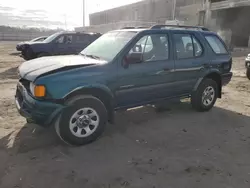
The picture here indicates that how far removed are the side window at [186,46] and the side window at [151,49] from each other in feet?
0.95

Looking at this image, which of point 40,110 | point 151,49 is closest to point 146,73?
point 151,49

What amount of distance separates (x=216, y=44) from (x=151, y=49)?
6.67ft

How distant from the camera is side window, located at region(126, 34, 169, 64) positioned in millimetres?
4327

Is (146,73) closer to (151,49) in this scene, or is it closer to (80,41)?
(151,49)

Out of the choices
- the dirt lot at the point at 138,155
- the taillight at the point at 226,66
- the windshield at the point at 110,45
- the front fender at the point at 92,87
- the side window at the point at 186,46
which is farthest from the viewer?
the taillight at the point at 226,66

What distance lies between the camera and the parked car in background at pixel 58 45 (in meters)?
11.8

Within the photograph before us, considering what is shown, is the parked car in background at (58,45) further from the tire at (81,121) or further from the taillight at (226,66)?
the tire at (81,121)

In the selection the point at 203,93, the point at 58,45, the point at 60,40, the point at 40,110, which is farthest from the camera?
the point at 60,40

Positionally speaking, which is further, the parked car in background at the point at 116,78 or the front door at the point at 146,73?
the front door at the point at 146,73

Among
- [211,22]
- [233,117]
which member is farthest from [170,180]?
[211,22]

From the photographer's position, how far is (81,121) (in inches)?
157

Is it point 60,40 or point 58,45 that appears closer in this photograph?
point 58,45

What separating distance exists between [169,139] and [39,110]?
2188 millimetres

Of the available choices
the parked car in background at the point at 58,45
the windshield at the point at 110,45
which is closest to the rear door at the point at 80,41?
the parked car in background at the point at 58,45
